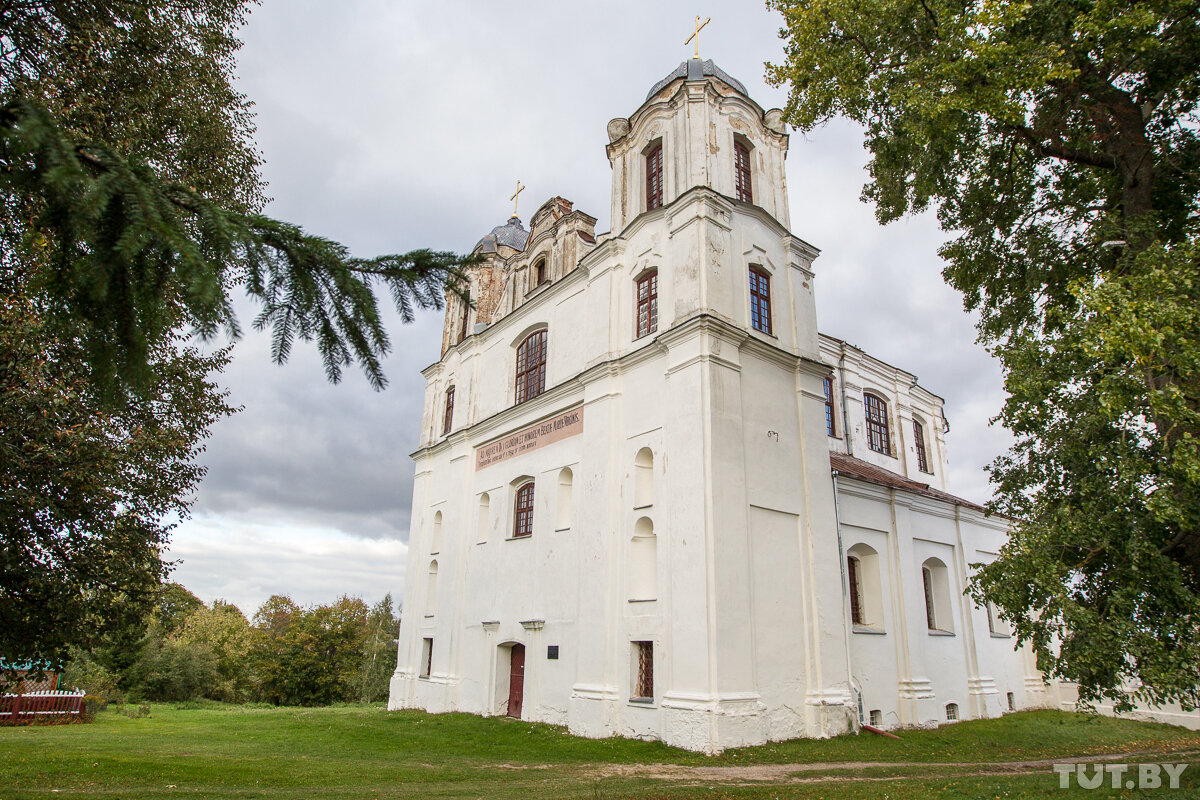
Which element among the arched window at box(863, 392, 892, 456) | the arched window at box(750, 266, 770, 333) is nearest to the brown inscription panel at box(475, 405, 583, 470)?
the arched window at box(750, 266, 770, 333)

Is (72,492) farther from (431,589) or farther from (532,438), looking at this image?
(431,589)

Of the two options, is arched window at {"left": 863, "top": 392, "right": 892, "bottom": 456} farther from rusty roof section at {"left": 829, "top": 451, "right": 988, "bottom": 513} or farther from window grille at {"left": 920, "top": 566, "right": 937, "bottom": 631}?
window grille at {"left": 920, "top": 566, "right": 937, "bottom": 631}

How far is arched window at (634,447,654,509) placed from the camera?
15891mm

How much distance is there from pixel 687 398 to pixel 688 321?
1736 mm

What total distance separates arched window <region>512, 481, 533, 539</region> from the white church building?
57 mm

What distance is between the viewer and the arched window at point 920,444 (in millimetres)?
27469

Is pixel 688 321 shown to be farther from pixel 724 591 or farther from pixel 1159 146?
pixel 1159 146

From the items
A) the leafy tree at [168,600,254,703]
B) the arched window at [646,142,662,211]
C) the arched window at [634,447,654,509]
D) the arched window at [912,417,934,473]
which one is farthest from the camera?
the leafy tree at [168,600,254,703]

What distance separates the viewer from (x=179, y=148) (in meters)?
10.5

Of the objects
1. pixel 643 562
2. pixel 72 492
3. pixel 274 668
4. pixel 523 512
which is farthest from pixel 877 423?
pixel 274 668

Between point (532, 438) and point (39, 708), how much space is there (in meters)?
16.1

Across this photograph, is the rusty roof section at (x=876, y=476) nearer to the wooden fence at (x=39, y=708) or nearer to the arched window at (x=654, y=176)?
the arched window at (x=654, y=176)

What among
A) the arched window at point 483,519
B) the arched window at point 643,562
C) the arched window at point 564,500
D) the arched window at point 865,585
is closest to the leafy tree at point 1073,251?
the arched window at point 643,562

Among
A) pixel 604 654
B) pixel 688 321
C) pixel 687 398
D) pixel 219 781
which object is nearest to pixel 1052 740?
pixel 604 654
